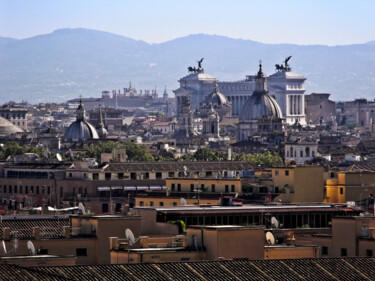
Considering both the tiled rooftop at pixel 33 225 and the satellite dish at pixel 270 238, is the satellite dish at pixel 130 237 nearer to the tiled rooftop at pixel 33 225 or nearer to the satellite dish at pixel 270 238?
the tiled rooftop at pixel 33 225

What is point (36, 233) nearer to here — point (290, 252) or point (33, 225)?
point (33, 225)

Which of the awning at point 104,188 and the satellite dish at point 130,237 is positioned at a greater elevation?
the satellite dish at point 130,237

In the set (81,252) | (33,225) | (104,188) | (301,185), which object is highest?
(33,225)

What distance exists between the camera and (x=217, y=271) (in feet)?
90.9

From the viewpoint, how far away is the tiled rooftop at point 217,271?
26.5 meters

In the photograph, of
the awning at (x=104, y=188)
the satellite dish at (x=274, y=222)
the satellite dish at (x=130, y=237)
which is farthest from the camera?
the awning at (x=104, y=188)

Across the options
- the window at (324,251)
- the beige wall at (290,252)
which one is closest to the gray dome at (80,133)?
the window at (324,251)

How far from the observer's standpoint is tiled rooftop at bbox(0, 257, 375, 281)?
26.5 meters

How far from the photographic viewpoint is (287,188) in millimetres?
55156

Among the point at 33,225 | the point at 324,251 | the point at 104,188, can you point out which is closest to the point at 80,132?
the point at 104,188

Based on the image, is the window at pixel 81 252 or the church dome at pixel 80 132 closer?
the window at pixel 81 252

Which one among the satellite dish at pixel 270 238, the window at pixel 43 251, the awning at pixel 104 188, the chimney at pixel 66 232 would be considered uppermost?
the chimney at pixel 66 232

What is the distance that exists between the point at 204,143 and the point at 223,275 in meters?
146

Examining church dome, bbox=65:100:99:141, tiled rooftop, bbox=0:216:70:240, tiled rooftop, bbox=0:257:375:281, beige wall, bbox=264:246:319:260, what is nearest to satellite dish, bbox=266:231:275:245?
beige wall, bbox=264:246:319:260
